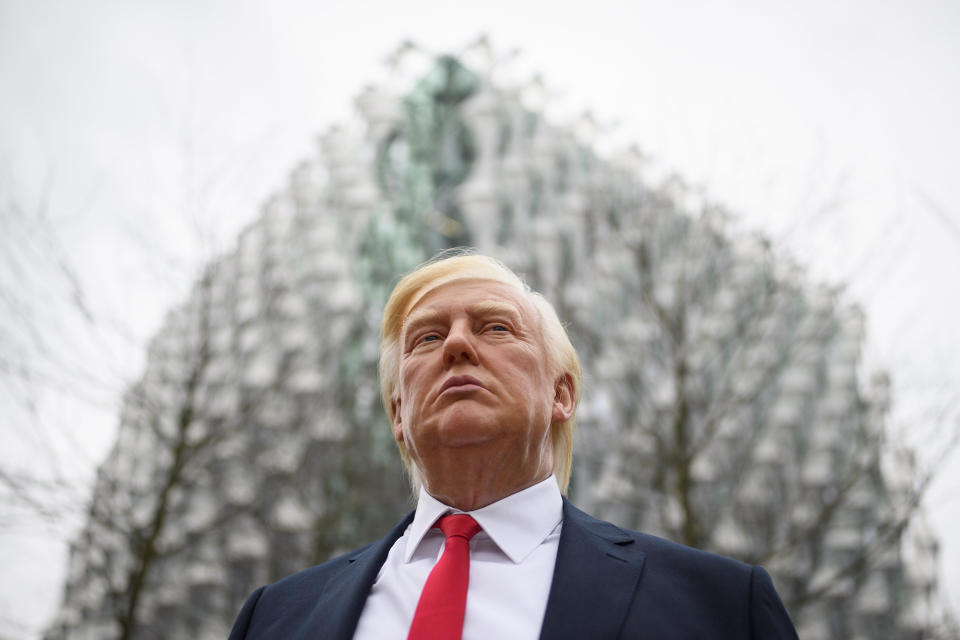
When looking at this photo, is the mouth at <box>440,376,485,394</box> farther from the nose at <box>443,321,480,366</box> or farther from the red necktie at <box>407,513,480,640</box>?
the red necktie at <box>407,513,480,640</box>

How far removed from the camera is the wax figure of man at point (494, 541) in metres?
1.83

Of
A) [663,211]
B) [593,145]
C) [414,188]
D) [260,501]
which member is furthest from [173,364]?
[593,145]

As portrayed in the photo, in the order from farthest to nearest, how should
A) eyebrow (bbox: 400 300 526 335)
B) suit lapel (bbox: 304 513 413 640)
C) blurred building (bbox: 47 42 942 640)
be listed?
1. blurred building (bbox: 47 42 942 640)
2. eyebrow (bbox: 400 300 526 335)
3. suit lapel (bbox: 304 513 413 640)

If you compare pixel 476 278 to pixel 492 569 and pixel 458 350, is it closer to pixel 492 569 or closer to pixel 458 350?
pixel 458 350

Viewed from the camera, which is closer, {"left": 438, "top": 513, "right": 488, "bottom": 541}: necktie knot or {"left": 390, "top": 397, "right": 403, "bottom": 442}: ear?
{"left": 438, "top": 513, "right": 488, "bottom": 541}: necktie knot

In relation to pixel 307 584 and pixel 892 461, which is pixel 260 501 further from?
pixel 307 584

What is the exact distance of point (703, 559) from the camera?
1949 mm

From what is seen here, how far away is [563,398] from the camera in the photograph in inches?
98.7

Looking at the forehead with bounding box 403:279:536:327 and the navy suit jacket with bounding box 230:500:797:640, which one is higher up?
the forehead with bounding box 403:279:536:327

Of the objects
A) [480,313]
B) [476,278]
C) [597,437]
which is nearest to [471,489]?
[480,313]

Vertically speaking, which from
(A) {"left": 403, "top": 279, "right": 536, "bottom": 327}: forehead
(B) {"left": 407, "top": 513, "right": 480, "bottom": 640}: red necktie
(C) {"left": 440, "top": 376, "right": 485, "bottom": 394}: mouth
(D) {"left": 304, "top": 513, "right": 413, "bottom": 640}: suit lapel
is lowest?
(D) {"left": 304, "top": 513, "right": 413, "bottom": 640}: suit lapel

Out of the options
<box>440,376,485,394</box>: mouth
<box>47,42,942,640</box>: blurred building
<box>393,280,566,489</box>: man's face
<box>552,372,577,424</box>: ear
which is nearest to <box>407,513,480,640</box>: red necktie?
<box>393,280,566,489</box>: man's face

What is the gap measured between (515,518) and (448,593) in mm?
300

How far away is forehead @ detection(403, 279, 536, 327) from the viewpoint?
7.59ft
